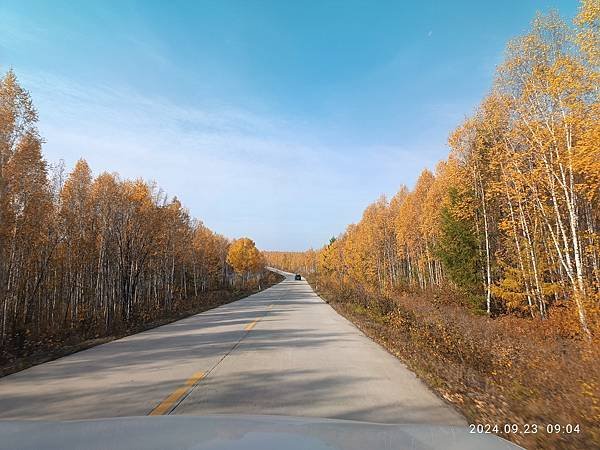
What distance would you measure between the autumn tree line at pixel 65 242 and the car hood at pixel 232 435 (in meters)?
10.5

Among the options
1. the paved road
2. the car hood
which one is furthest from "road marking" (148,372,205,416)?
the car hood

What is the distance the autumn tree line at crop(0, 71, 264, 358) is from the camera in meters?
14.4

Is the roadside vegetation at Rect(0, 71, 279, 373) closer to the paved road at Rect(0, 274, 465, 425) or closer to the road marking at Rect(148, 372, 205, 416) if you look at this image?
the paved road at Rect(0, 274, 465, 425)

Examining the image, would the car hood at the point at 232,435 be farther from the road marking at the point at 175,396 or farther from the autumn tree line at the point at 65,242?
the autumn tree line at the point at 65,242

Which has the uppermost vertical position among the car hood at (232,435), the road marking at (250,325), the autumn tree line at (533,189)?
the autumn tree line at (533,189)

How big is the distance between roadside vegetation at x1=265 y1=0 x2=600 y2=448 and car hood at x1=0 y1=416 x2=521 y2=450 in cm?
157

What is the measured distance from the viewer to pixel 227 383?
639 centimetres

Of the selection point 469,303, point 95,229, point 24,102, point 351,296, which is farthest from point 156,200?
point 469,303

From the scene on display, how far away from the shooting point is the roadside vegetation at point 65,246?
14.1 m

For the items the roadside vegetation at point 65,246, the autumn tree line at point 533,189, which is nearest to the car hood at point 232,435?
the roadside vegetation at point 65,246

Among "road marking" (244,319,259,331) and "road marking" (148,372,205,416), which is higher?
"road marking" (148,372,205,416)

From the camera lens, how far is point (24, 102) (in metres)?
15.0

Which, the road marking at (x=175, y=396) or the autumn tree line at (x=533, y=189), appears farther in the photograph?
the autumn tree line at (x=533, y=189)

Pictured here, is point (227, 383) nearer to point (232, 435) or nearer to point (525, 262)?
point (232, 435)
